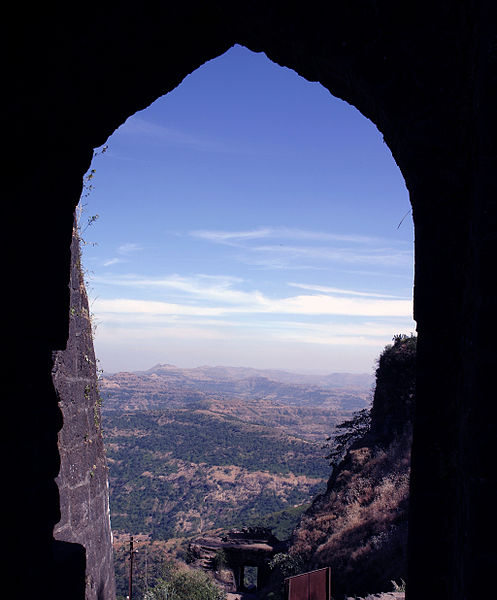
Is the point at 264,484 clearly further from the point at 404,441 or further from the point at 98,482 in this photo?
the point at 98,482

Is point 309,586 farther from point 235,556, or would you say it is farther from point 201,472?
point 201,472

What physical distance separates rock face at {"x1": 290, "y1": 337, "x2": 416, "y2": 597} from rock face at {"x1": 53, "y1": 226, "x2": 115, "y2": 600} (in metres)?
7.83

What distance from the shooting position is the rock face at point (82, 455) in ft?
8.63

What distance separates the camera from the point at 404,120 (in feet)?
5.70

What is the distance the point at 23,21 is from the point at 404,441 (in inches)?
718

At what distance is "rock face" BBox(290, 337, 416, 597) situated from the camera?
34.7 feet

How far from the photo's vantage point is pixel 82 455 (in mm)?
2889

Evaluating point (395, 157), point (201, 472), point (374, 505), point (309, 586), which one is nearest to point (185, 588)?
point (374, 505)

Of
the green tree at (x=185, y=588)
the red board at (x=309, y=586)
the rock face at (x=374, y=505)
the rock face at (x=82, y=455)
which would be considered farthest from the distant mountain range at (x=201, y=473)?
the rock face at (x=82, y=455)

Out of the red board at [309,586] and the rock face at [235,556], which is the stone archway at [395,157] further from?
the rock face at [235,556]

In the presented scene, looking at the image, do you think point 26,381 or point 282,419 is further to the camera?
point 282,419

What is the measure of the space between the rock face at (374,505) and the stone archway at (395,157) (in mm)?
8993

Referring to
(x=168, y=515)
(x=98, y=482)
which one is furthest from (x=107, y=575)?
(x=168, y=515)

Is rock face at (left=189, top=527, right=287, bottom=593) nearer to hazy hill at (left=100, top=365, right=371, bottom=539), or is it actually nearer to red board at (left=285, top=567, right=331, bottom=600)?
red board at (left=285, top=567, right=331, bottom=600)
